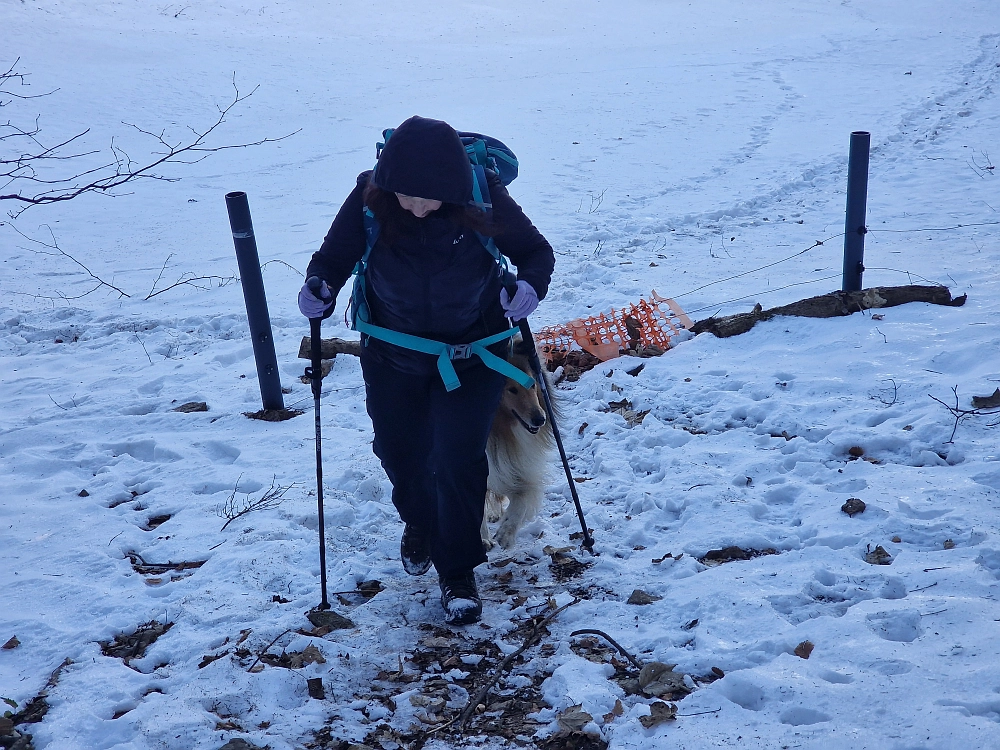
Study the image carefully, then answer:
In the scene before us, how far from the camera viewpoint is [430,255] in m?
3.29

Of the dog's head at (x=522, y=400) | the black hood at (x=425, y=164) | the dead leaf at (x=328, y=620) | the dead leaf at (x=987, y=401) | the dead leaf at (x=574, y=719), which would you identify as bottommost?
the dead leaf at (x=574, y=719)

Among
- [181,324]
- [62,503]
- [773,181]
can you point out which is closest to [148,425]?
[62,503]

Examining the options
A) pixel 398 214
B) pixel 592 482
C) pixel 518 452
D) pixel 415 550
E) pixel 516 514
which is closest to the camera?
pixel 398 214

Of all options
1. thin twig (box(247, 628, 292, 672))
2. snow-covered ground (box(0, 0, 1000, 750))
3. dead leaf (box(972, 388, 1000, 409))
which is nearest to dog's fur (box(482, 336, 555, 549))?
snow-covered ground (box(0, 0, 1000, 750))

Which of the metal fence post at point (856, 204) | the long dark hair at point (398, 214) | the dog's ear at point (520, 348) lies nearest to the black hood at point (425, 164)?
the long dark hair at point (398, 214)

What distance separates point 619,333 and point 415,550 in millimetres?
2878

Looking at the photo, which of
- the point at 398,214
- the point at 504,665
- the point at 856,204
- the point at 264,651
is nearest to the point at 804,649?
the point at 504,665

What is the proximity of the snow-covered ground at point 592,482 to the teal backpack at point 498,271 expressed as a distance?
46.9 inches

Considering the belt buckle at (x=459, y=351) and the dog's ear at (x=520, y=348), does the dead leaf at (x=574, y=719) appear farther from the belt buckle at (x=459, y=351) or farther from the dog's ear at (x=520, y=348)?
the dog's ear at (x=520, y=348)

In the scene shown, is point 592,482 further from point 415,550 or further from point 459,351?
point 459,351

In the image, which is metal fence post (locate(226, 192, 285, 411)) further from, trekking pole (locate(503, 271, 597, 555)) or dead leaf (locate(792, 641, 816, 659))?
dead leaf (locate(792, 641, 816, 659))

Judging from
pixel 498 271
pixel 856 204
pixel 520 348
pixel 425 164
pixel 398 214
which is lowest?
pixel 520 348

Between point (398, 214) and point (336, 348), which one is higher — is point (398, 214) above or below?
above

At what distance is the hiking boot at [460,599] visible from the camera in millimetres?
3627
